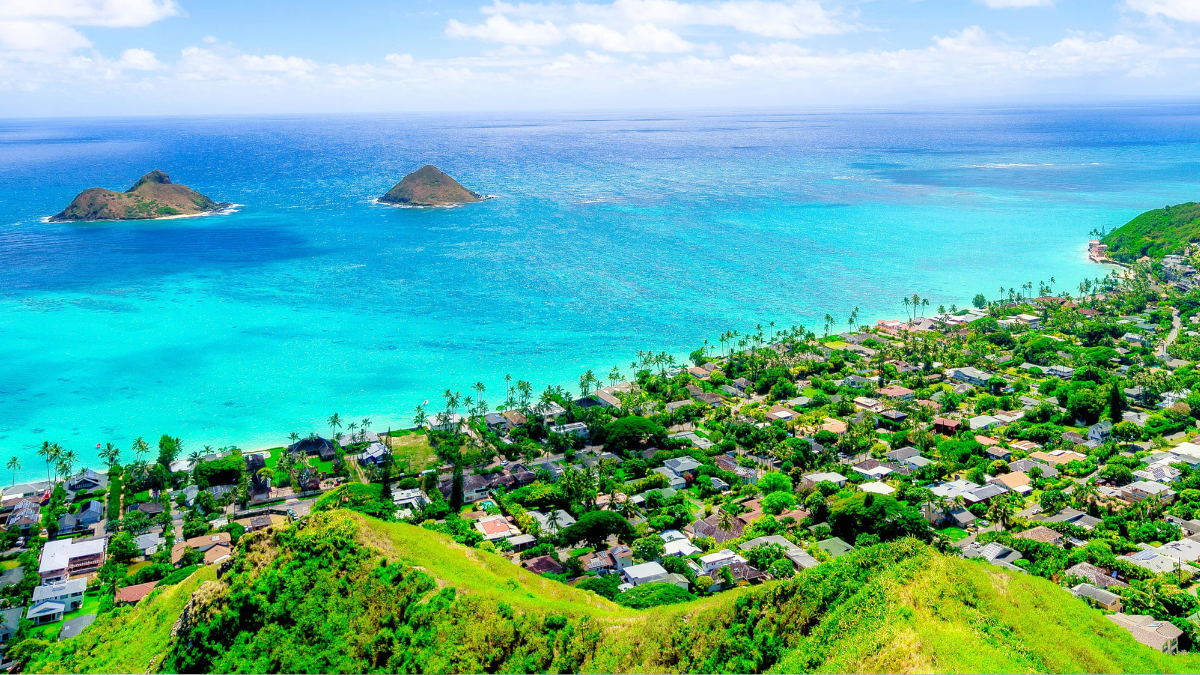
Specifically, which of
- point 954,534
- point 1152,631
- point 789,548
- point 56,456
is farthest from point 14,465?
point 1152,631

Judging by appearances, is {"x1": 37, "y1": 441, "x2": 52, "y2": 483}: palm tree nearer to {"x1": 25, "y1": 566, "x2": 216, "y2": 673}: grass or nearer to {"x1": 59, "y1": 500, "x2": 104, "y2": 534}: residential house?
{"x1": 59, "y1": 500, "x2": 104, "y2": 534}: residential house

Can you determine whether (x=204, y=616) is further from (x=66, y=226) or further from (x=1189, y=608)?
(x=66, y=226)

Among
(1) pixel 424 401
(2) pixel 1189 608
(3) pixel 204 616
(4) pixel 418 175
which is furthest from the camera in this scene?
(4) pixel 418 175

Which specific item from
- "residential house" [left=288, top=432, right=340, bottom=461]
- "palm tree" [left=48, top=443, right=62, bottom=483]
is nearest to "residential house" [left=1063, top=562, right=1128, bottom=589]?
"residential house" [left=288, top=432, right=340, bottom=461]

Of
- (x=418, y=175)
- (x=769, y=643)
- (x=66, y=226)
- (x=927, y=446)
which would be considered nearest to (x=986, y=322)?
(x=927, y=446)

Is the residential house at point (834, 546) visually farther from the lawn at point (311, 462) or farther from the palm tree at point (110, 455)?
the palm tree at point (110, 455)

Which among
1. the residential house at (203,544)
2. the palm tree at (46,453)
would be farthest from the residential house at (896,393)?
the palm tree at (46,453)

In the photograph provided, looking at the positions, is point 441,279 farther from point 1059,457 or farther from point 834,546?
point 1059,457
